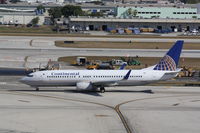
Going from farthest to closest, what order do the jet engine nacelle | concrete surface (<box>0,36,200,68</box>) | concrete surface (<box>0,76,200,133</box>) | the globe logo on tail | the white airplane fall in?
concrete surface (<box>0,36,200,68</box>) → the globe logo on tail → the white airplane → the jet engine nacelle → concrete surface (<box>0,76,200,133</box>)

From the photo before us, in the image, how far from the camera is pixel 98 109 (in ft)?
195

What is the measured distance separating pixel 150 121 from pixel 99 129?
659cm

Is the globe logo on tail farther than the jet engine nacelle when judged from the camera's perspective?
Yes

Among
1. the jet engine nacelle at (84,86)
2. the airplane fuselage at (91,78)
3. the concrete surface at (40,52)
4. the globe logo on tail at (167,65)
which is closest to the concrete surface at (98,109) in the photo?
the jet engine nacelle at (84,86)

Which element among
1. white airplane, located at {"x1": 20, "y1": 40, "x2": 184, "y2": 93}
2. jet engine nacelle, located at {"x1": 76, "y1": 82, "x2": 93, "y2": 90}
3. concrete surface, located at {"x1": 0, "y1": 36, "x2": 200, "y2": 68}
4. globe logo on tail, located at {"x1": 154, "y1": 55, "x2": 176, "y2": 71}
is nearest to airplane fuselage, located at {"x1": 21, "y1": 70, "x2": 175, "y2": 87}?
white airplane, located at {"x1": 20, "y1": 40, "x2": 184, "y2": 93}

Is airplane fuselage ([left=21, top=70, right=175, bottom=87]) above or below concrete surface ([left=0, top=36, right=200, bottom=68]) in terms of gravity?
above

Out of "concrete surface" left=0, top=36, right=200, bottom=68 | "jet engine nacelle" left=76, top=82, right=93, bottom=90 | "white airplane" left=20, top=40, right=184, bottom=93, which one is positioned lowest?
"concrete surface" left=0, top=36, right=200, bottom=68

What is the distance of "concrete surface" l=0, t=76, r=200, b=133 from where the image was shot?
4981 cm

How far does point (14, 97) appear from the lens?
66.6 metres

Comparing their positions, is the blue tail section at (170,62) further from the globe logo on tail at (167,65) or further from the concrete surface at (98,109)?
the concrete surface at (98,109)

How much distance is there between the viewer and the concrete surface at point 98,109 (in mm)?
49812

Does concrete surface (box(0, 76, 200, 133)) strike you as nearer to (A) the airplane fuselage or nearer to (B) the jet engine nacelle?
(B) the jet engine nacelle

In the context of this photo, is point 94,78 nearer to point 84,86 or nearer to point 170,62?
point 84,86

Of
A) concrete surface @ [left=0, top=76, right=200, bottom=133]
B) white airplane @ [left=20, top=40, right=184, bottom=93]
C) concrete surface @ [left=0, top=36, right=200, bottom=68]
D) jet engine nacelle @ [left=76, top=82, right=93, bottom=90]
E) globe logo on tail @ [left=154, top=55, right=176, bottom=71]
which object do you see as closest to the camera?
concrete surface @ [left=0, top=76, right=200, bottom=133]
